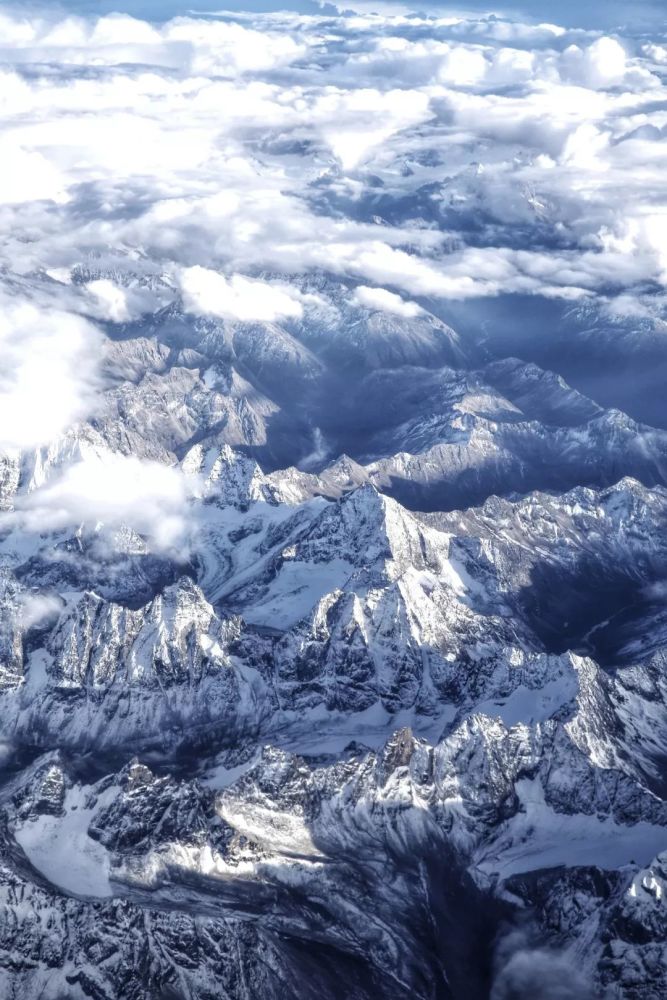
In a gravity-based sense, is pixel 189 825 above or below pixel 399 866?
above

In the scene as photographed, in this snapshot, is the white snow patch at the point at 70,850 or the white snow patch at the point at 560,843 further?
the white snow patch at the point at 560,843

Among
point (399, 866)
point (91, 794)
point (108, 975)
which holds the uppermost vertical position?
point (108, 975)

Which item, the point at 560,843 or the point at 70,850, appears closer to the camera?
the point at 70,850

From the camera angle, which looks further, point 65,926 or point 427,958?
point 427,958

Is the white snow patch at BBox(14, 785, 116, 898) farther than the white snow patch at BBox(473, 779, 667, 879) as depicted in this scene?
No

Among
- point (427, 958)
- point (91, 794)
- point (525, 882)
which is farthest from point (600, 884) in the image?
point (91, 794)

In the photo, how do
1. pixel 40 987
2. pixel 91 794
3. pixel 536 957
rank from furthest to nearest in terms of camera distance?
pixel 91 794, pixel 536 957, pixel 40 987

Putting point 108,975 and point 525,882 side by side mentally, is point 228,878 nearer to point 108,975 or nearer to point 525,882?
point 108,975

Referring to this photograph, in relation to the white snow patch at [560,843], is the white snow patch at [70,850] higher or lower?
higher

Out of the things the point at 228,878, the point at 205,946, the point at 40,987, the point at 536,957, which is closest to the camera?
the point at 40,987

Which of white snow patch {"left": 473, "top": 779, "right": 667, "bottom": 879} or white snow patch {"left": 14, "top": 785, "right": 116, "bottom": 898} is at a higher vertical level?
white snow patch {"left": 14, "top": 785, "right": 116, "bottom": 898}

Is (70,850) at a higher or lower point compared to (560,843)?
higher
